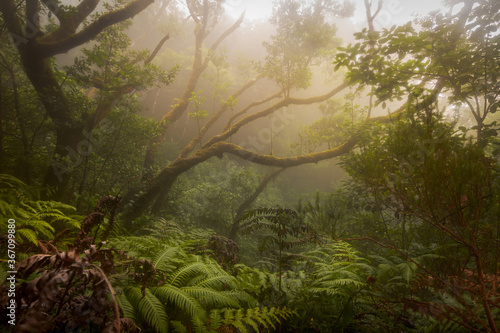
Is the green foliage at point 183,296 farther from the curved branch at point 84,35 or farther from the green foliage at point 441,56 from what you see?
the curved branch at point 84,35

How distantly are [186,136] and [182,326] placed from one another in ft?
78.2

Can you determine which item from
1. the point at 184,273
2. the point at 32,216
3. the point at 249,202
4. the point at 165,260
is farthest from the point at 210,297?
the point at 249,202

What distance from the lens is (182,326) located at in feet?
6.07

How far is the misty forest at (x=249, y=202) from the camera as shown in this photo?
183cm

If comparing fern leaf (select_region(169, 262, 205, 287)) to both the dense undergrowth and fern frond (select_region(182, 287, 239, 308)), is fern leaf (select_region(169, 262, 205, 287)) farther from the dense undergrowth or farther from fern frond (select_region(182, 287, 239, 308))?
fern frond (select_region(182, 287, 239, 308))

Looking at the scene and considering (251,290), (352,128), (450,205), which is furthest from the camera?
(352,128)

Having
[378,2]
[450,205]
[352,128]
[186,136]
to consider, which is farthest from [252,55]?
[450,205]

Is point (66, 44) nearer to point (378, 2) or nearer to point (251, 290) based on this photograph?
point (251, 290)

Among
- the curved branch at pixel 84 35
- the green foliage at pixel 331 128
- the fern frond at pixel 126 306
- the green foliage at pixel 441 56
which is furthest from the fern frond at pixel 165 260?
the green foliage at pixel 331 128

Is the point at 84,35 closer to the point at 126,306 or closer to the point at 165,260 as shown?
the point at 165,260

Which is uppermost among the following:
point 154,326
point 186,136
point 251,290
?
point 186,136

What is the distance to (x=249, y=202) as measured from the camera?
12648 millimetres

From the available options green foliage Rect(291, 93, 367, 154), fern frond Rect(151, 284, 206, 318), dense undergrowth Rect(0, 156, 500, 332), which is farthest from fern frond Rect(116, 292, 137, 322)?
green foliage Rect(291, 93, 367, 154)

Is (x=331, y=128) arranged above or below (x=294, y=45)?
below
